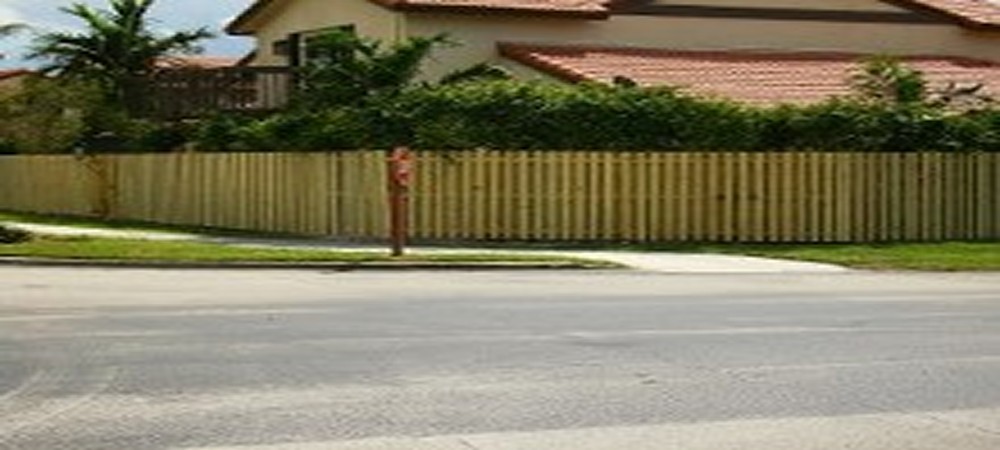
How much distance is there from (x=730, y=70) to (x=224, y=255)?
47.4ft

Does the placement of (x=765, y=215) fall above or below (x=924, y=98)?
below

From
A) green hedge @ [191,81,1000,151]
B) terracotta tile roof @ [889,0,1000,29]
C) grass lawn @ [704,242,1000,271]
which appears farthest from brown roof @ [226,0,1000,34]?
grass lawn @ [704,242,1000,271]

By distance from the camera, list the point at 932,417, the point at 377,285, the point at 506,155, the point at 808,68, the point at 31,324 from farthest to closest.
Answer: the point at 808,68, the point at 506,155, the point at 377,285, the point at 31,324, the point at 932,417

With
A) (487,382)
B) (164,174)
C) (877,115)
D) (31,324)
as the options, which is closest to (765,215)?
(877,115)

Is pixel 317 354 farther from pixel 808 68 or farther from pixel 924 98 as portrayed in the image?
pixel 808 68

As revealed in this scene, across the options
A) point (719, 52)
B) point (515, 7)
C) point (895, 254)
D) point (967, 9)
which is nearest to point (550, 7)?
point (515, 7)

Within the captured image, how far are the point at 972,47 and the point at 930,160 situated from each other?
13463 millimetres

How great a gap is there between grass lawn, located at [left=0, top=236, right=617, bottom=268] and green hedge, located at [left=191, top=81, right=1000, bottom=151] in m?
3.86

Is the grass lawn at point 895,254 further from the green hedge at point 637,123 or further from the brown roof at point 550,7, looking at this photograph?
the brown roof at point 550,7

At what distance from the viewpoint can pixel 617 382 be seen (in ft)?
33.5

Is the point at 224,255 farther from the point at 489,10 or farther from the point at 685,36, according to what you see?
the point at 685,36

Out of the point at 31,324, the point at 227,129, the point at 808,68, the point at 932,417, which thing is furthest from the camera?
the point at 808,68

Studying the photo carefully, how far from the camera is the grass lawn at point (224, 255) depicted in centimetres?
2150

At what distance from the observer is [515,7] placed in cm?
3353
